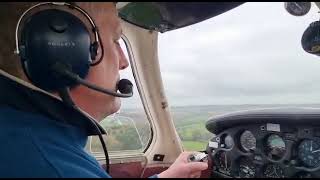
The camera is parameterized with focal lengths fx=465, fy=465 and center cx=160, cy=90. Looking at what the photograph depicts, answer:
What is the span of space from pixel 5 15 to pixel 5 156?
34 centimetres

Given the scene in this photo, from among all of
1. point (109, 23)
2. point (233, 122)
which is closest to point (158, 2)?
point (109, 23)

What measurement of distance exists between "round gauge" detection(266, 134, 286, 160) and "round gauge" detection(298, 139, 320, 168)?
0.11 m

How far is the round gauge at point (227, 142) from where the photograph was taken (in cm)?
288

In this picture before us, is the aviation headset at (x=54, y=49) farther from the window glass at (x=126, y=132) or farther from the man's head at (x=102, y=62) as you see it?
the window glass at (x=126, y=132)

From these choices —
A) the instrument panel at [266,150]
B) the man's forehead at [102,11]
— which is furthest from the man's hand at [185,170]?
the instrument panel at [266,150]

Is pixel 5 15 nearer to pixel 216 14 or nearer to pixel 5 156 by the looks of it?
pixel 5 156

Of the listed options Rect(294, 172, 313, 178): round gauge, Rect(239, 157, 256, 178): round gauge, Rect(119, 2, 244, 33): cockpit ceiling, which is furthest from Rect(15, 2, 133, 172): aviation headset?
Rect(239, 157, 256, 178): round gauge

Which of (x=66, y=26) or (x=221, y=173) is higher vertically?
(x=66, y=26)

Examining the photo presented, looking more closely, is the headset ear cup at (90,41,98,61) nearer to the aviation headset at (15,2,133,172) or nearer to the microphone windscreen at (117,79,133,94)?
the aviation headset at (15,2,133,172)

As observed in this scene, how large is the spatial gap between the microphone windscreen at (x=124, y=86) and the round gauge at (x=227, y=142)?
175cm

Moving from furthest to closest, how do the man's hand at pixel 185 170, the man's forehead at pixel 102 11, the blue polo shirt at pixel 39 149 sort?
1. the man's hand at pixel 185 170
2. the man's forehead at pixel 102 11
3. the blue polo shirt at pixel 39 149

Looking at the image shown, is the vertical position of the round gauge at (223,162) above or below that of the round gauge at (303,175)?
below

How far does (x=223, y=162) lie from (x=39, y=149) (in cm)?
217

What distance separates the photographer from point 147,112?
2990mm
